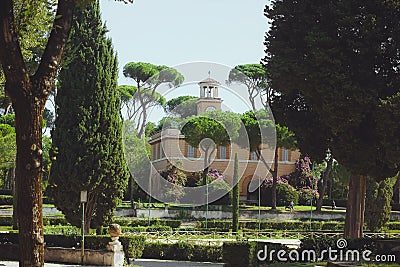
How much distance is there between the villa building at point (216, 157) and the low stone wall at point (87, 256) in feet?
80.8

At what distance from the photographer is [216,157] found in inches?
2074

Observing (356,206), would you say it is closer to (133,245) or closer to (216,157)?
(133,245)

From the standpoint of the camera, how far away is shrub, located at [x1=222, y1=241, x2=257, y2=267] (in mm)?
14414

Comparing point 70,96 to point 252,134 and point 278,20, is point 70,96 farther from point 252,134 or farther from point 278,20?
point 252,134

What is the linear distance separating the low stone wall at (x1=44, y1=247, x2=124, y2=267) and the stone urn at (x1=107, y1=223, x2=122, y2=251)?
0.13 m

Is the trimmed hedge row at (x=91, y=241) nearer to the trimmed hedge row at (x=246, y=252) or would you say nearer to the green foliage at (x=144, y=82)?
the trimmed hedge row at (x=246, y=252)

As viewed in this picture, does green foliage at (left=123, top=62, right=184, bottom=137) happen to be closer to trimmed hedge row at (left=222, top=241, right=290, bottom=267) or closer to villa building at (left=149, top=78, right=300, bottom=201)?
villa building at (left=149, top=78, right=300, bottom=201)

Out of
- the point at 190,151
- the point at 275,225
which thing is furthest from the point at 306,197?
the point at 275,225

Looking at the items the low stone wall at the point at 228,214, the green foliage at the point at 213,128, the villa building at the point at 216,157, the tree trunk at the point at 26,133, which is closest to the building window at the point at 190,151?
the villa building at the point at 216,157

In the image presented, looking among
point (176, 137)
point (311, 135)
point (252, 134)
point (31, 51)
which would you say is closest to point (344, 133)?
point (311, 135)

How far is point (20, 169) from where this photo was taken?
19.4ft

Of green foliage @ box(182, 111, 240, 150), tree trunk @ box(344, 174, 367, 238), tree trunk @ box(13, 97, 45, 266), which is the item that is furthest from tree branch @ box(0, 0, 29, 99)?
green foliage @ box(182, 111, 240, 150)

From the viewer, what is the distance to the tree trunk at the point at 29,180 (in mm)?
5832

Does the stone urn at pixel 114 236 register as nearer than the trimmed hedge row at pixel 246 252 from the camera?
No
